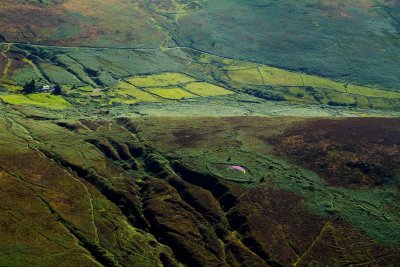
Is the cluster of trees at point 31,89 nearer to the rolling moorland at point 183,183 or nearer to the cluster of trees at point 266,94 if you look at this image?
the rolling moorland at point 183,183

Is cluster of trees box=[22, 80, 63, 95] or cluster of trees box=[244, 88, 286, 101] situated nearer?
cluster of trees box=[22, 80, 63, 95]

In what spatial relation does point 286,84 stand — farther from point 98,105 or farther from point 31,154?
point 31,154

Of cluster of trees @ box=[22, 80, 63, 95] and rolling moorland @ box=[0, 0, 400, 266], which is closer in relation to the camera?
rolling moorland @ box=[0, 0, 400, 266]

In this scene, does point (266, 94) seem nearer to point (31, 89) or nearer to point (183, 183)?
point (31, 89)

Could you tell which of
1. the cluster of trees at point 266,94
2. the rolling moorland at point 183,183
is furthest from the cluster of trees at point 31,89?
the cluster of trees at point 266,94

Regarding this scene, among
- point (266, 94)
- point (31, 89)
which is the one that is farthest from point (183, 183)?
point (266, 94)

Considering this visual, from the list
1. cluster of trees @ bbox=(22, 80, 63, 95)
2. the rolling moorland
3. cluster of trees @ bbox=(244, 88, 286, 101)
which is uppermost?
Answer: the rolling moorland

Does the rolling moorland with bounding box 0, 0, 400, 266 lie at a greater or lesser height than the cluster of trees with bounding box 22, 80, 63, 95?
greater

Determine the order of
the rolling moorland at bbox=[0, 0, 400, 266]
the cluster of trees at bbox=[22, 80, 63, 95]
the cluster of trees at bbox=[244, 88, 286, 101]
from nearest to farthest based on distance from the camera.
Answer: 1. the rolling moorland at bbox=[0, 0, 400, 266]
2. the cluster of trees at bbox=[22, 80, 63, 95]
3. the cluster of trees at bbox=[244, 88, 286, 101]

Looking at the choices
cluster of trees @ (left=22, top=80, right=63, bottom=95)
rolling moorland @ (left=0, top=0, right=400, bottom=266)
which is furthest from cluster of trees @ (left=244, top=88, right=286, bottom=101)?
cluster of trees @ (left=22, top=80, right=63, bottom=95)

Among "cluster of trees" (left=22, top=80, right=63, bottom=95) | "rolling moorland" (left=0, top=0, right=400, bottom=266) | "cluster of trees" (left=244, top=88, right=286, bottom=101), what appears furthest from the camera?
"cluster of trees" (left=244, top=88, right=286, bottom=101)

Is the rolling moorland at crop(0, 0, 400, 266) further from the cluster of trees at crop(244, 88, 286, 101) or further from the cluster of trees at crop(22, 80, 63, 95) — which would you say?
the cluster of trees at crop(244, 88, 286, 101)
